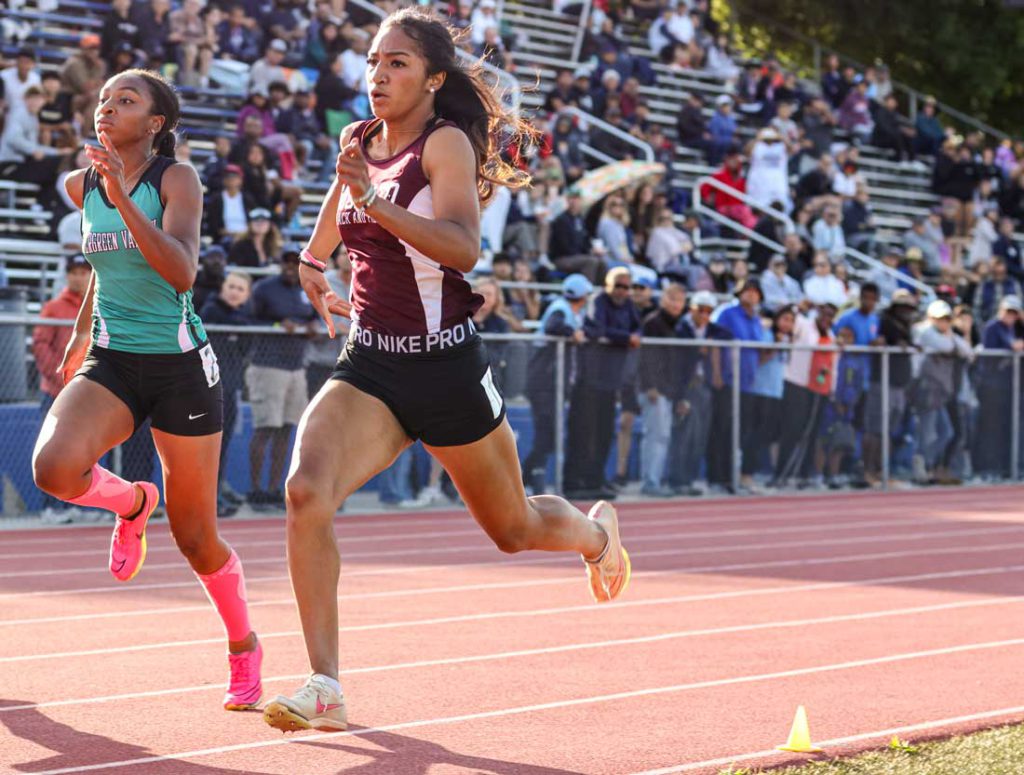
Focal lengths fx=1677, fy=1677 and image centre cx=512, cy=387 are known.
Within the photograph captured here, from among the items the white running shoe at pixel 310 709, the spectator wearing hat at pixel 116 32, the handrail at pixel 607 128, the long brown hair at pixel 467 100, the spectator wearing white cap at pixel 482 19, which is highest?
the spectator wearing white cap at pixel 482 19

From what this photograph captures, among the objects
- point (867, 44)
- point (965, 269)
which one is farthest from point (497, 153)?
point (867, 44)

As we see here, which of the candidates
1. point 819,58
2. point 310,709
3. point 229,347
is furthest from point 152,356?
point 819,58

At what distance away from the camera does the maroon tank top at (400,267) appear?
5.00 meters

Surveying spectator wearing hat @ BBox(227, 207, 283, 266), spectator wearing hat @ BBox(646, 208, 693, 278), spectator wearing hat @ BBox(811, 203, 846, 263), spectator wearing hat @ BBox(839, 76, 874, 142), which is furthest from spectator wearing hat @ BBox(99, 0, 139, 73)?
spectator wearing hat @ BBox(839, 76, 874, 142)

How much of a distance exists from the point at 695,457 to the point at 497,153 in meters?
11.0

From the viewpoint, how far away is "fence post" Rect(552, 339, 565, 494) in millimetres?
14859

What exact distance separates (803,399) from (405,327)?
1235 centimetres

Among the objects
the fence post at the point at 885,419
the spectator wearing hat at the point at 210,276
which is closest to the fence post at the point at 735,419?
the fence post at the point at 885,419

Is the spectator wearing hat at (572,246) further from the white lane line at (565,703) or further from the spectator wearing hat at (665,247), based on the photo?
the white lane line at (565,703)

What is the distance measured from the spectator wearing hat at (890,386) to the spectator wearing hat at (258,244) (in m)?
6.50

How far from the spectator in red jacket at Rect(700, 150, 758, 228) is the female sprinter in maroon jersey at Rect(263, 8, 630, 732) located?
1850 cm

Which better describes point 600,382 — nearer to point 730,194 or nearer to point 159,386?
point 730,194

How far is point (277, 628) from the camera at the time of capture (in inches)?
303

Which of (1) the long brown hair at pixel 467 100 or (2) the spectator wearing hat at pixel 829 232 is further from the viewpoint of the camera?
(2) the spectator wearing hat at pixel 829 232
